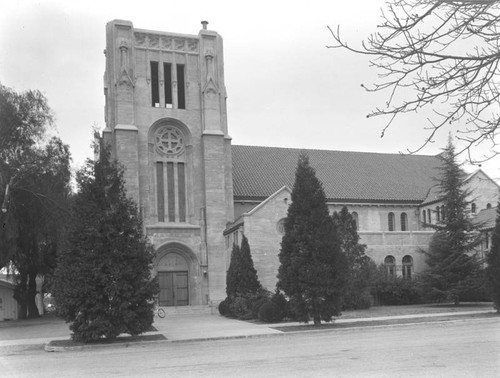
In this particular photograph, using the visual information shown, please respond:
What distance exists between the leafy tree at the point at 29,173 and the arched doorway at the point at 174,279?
321 inches

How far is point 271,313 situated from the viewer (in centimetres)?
2850

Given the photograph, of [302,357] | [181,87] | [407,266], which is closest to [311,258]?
[302,357]

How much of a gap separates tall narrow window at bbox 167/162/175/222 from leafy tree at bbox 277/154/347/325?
19.2 meters

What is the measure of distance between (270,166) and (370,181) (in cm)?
877

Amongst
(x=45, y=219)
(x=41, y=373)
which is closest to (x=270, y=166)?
(x=45, y=219)

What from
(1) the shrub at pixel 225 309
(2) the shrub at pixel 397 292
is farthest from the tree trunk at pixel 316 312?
(2) the shrub at pixel 397 292

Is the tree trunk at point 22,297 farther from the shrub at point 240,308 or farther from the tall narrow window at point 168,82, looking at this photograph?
the shrub at point 240,308

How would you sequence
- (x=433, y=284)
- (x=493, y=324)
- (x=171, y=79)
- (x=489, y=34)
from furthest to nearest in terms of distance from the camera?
(x=171, y=79)
(x=433, y=284)
(x=493, y=324)
(x=489, y=34)

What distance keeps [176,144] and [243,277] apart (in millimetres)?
14524

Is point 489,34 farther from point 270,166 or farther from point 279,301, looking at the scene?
point 270,166

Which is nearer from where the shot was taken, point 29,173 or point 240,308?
point 240,308

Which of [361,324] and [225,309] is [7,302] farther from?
[361,324]

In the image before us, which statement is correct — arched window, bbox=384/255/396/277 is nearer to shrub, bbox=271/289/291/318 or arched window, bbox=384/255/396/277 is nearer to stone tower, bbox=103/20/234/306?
stone tower, bbox=103/20/234/306

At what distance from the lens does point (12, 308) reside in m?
47.6
